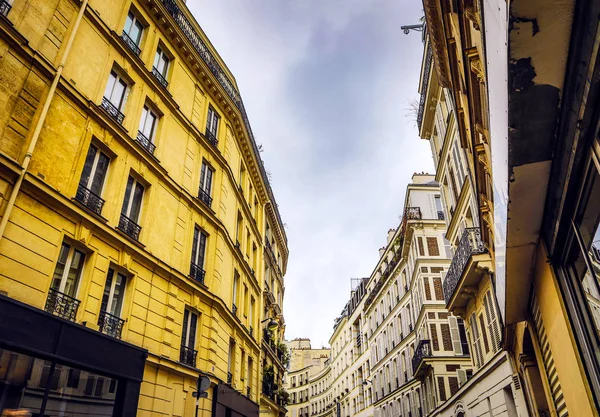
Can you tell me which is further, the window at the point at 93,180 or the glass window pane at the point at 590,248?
the window at the point at 93,180

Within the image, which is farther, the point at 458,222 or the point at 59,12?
the point at 458,222

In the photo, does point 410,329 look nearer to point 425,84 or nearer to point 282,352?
point 282,352

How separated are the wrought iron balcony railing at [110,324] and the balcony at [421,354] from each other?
1864 cm

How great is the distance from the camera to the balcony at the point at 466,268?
13.2 metres

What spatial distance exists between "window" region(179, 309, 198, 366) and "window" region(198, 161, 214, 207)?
4.20 metres

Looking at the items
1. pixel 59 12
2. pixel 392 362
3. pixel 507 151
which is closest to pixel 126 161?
pixel 59 12

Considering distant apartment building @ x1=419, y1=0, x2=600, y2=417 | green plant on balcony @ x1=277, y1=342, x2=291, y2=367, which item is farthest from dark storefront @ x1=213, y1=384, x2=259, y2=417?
distant apartment building @ x1=419, y1=0, x2=600, y2=417

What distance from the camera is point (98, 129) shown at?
10898 mm

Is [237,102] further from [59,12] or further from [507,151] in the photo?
[507,151]

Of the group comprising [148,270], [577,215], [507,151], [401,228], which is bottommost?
[577,215]

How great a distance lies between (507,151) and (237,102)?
17713mm

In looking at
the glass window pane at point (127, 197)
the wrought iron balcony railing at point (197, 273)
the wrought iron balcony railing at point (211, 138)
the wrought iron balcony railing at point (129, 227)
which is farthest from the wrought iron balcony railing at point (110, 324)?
the wrought iron balcony railing at point (211, 138)

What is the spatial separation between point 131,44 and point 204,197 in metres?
5.63

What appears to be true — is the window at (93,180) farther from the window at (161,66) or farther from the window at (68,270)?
the window at (161,66)
